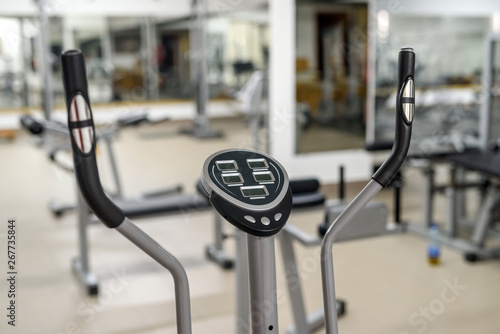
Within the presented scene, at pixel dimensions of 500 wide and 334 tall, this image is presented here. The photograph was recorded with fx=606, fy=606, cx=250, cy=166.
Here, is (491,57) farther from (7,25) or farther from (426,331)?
(7,25)

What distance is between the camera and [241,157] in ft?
3.41

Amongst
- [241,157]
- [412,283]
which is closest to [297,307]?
[412,283]

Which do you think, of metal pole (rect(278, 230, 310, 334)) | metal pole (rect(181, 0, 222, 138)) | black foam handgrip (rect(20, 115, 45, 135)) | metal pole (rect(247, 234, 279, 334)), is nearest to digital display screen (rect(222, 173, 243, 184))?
metal pole (rect(247, 234, 279, 334))

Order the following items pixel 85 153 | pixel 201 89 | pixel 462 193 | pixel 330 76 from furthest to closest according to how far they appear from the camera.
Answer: pixel 201 89, pixel 330 76, pixel 462 193, pixel 85 153

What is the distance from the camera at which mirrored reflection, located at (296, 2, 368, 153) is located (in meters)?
5.20

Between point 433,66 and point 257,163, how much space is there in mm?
4740

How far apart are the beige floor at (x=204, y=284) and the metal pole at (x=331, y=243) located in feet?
2.47

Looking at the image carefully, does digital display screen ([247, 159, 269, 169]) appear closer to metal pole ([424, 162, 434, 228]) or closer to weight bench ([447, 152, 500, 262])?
weight bench ([447, 152, 500, 262])

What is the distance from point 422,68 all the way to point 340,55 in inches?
28.7

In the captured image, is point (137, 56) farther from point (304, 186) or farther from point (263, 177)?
point (263, 177)

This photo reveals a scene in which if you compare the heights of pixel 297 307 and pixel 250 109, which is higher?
pixel 250 109

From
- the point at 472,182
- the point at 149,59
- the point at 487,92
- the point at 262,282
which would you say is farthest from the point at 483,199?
the point at 149,59

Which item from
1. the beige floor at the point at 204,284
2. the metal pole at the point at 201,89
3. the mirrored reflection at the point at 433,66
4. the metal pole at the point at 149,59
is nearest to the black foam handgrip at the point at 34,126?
the beige floor at the point at 204,284

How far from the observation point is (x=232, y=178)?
100cm
